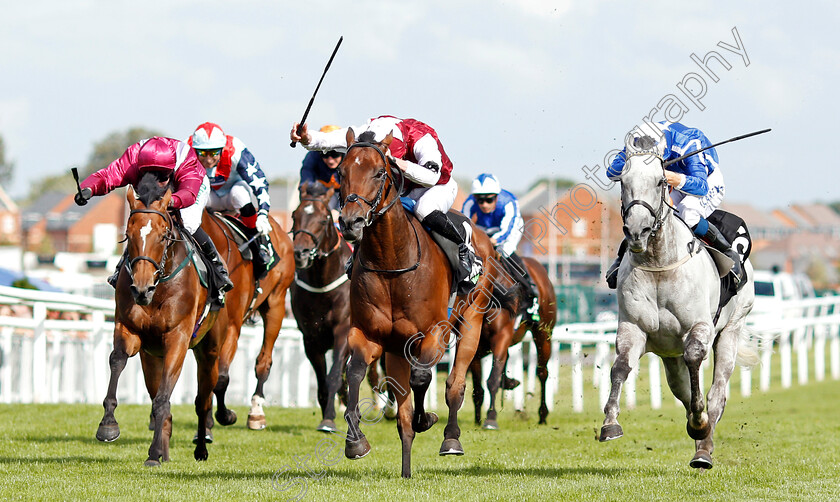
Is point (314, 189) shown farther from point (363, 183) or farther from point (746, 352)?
point (746, 352)

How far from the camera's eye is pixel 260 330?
13.6m

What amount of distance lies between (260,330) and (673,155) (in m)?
7.56

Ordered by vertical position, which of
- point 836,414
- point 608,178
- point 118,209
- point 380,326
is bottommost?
point 836,414

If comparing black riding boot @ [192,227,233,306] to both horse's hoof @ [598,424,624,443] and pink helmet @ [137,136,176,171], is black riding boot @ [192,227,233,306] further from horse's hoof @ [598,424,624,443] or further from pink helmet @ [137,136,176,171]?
horse's hoof @ [598,424,624,443]

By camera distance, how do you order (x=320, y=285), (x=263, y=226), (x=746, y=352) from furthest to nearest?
(x=320, y=285)
(x=263, y=226)
(x=746, y=352)

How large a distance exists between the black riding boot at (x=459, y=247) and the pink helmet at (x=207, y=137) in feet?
7.94

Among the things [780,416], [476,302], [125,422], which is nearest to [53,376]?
[125,422]

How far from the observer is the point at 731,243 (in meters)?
7.76

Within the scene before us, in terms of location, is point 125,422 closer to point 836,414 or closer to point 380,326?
point 380,326

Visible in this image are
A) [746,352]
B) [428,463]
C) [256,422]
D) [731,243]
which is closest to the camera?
[731,243]

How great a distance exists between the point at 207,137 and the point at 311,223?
5.48 feet

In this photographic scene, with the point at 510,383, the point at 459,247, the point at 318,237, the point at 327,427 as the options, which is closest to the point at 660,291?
the point at 459,247

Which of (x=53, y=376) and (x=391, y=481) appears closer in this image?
(x=391, y=481)

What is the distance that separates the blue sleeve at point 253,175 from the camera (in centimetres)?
943
